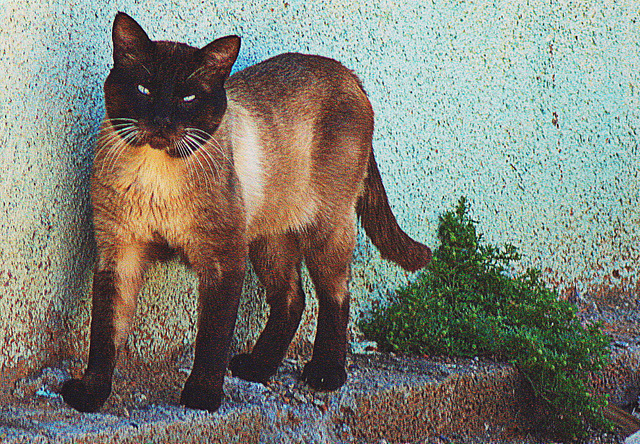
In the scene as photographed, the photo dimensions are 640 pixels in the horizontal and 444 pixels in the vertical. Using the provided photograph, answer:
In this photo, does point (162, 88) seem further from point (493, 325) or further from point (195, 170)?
point (493, 325)

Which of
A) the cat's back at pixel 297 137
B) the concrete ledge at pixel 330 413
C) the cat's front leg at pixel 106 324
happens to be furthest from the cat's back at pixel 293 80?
the concrete ledge at pixel 330 413

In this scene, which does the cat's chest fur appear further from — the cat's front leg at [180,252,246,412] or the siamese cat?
the cat's front leg at [180,252,246,412]

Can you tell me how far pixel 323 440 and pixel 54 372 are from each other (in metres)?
1.05

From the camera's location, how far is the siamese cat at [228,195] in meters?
2.69

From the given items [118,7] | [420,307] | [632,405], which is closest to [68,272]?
[118,7]

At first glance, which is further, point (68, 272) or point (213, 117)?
point (68, 272)

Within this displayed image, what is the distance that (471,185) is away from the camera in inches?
168

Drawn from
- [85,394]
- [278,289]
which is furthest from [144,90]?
[278,289]

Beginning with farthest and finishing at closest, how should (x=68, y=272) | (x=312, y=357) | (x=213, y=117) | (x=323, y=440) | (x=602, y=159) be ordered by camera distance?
1. (x=602, y=159)
2. (x=312, y=357)
3. (x=323, y=440)
4. (x=68, y=272)
5. (x=213, y=117)

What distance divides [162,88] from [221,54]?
0.25m

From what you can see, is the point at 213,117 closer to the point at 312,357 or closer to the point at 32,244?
the point at 32,244

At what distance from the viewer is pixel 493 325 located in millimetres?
3812

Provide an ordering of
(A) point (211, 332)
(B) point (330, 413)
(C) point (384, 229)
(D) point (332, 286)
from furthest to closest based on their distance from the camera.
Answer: (C) point (384, 229)
(D) point (332, 286)
(B) point (330, 413)
(A) point (211, 332)

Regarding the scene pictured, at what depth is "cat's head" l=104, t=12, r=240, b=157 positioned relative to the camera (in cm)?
262
